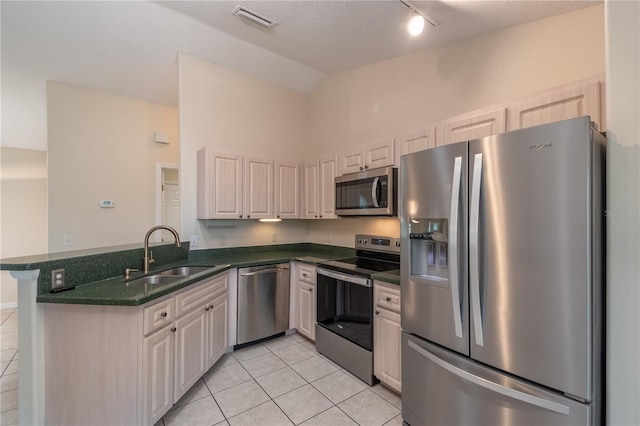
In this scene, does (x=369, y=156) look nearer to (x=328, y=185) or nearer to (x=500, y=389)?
(x=328, y=185)

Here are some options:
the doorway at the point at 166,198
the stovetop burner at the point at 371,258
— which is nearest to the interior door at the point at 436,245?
the stovetop burner at the point at 371,258

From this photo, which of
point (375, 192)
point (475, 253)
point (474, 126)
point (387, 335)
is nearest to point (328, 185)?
point (375, 192)

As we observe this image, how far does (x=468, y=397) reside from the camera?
148 centimetres

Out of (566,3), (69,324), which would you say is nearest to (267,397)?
(69,324)

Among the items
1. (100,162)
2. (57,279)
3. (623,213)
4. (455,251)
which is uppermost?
(100,162)

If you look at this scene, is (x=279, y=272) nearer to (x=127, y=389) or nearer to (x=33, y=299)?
(x=127, y=389)

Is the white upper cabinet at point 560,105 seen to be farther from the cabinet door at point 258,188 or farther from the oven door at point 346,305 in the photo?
the cabinet door at point 258,188

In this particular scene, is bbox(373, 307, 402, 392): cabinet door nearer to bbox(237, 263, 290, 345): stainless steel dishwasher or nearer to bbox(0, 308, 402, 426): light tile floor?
bbox(0, 308, 402, 426): light tile floor

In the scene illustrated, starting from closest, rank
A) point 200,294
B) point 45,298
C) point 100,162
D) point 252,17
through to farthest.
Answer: point 45,298 < point 200,294 < point 252,17 < point 100,162

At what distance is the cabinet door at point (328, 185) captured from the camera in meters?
3.34

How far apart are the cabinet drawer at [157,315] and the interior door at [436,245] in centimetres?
166

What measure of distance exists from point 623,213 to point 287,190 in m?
3.11

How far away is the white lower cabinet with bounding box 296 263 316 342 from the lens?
3.03m

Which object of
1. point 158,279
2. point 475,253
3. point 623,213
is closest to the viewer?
point 623,213
